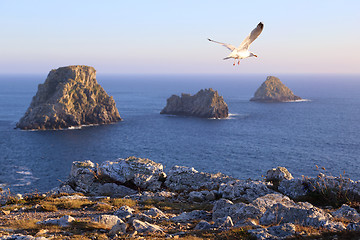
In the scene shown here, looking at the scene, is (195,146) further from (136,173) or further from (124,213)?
(124,213)

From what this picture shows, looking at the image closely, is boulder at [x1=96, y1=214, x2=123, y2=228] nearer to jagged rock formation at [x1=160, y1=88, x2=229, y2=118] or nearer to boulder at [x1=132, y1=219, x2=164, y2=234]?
boulder at [x1=132, y1=219, x2=164, y2=234]

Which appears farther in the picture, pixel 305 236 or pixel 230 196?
pixel 230 196

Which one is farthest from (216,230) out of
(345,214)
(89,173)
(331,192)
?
(89,173)

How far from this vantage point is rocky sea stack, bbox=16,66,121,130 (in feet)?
457

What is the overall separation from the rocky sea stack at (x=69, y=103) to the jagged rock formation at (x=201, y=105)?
36817mm

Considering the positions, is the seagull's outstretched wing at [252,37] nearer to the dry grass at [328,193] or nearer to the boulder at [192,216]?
the boulder at [192,216]

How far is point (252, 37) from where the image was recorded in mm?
12125

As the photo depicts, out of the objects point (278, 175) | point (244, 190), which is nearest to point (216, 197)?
point (244, 190)

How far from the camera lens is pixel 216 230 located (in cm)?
1309

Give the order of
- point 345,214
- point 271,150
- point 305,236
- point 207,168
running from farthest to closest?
point 271,150, point 207,168, point 345,214, point 305,236

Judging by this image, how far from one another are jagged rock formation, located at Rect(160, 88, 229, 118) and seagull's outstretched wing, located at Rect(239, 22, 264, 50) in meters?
158

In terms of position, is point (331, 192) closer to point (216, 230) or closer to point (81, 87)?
point (216, 230)

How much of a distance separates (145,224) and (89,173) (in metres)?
14.0

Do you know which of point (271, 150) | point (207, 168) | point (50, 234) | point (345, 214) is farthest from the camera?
point (271, 150)
